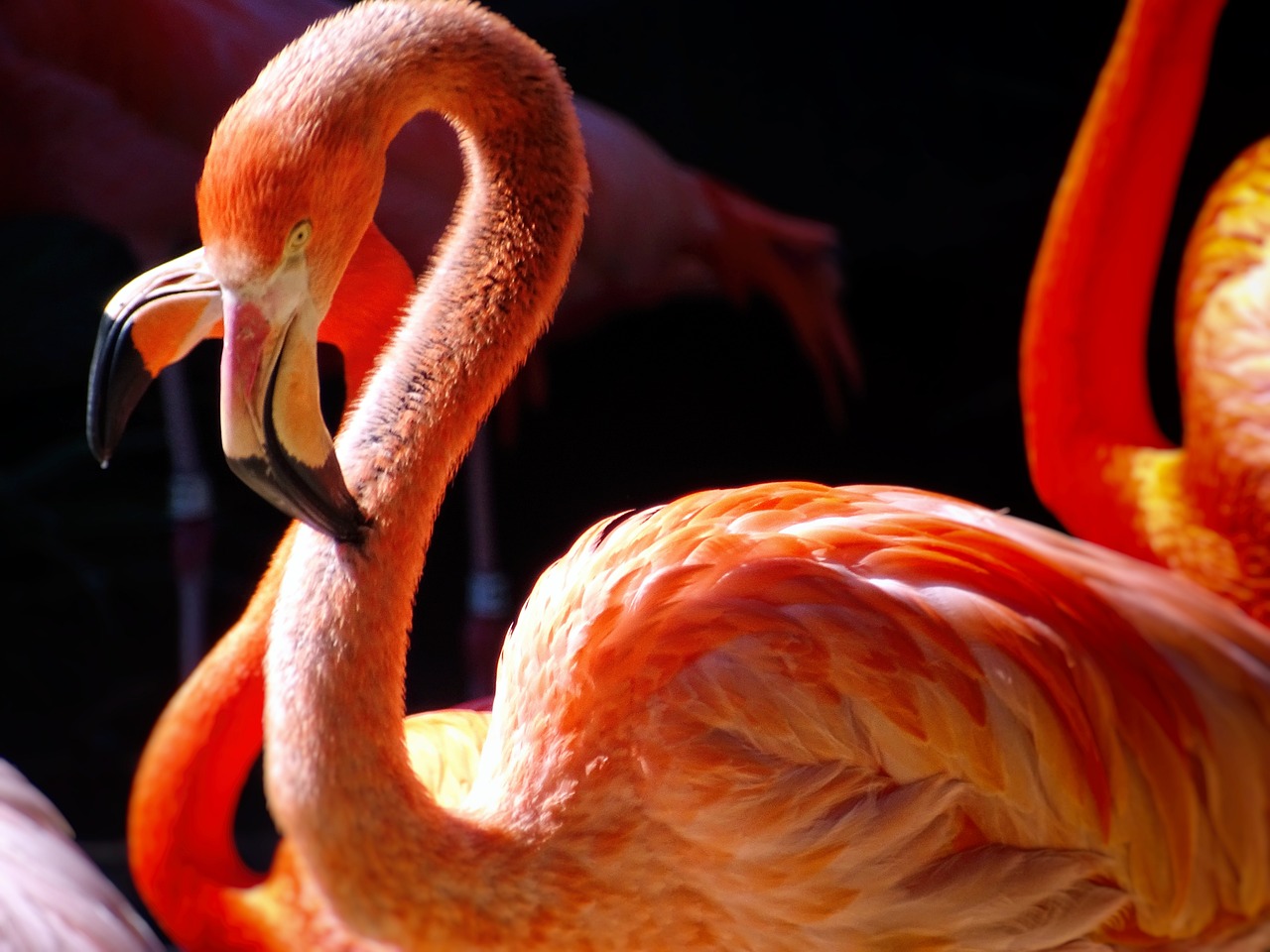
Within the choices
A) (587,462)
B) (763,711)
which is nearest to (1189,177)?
(587,462)

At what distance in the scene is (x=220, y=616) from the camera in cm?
202

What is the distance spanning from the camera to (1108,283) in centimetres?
167

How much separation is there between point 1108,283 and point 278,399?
3.89 feet

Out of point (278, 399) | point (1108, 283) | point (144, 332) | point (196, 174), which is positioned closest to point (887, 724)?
point (278, 399)

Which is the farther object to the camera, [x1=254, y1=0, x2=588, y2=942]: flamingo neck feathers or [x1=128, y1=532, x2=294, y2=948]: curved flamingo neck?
[x1=128, y1=532, x2=294, y2=948]: curved flamingo neck

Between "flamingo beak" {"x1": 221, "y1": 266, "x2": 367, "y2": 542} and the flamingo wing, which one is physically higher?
"flamingo beak" {"x1": 221, "y1": 266, "x2": 367, "y2": 542}

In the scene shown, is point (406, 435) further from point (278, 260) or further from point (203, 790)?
point (203, 790)

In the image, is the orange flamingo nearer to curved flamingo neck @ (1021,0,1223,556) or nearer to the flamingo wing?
curved flamingo neck @ (1021,0,1223,556)

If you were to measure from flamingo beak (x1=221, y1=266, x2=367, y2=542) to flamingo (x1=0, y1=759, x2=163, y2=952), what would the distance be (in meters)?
0.47

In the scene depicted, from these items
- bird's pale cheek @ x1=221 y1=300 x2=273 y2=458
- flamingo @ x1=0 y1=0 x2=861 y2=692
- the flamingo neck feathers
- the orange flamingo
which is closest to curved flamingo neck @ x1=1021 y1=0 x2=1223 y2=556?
the orange flamingo

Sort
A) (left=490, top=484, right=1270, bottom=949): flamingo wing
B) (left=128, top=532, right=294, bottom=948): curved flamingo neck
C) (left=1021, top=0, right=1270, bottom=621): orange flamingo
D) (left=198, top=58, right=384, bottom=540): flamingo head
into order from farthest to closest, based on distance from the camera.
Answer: (left=1021, top=0, right=1270, bottom=621): orange flamingo
(left=128, top=532, right=294, bottom=948): curved flamingo neck
(left=490, top=484, right=1270, bottom=949): flamingo wing
(left=198, top=58, right=384, bottom=540): flamingo head

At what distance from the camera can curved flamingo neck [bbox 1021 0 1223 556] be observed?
1.62 m

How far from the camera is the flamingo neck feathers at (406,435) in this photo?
3.16ft

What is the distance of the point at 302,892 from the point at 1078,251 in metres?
1.24
